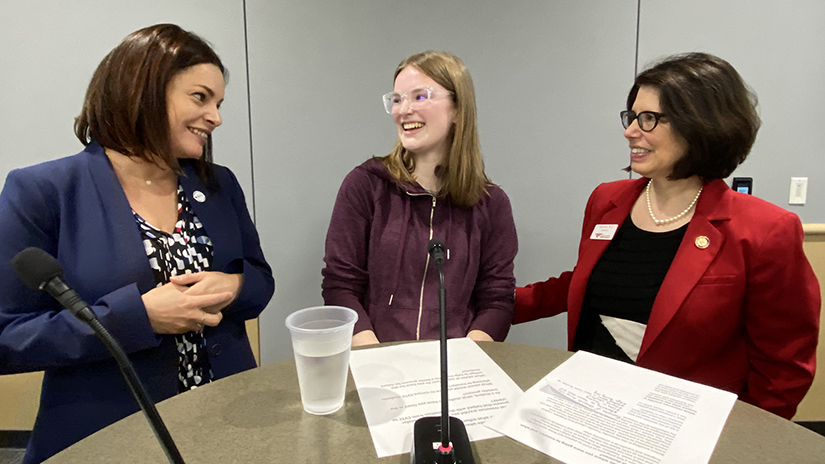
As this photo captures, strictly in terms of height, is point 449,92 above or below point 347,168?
above

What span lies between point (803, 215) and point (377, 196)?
1923mm

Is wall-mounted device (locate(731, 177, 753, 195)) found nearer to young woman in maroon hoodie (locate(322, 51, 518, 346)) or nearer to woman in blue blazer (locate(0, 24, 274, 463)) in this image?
young woman in maroon hoodie (locate(322, 51, 518, 346))

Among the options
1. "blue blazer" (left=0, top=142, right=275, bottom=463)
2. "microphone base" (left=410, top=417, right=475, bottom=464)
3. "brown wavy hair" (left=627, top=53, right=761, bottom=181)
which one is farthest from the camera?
"brown wavy hair" (left=627, top=53, right=761, bottom=181)

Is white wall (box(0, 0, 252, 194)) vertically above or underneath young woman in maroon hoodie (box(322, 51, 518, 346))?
above

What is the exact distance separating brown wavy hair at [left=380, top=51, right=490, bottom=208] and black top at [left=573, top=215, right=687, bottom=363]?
464 millimetres

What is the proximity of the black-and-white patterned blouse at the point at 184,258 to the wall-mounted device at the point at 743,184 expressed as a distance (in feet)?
7.00

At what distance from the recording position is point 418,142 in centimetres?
151

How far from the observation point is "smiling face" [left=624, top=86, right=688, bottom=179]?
4.08 ft

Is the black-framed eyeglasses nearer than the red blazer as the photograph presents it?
No

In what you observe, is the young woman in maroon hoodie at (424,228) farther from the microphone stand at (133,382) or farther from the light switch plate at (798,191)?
the light switch plate at (798,191)

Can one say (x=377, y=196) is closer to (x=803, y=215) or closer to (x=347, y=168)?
(x=347, y=168)

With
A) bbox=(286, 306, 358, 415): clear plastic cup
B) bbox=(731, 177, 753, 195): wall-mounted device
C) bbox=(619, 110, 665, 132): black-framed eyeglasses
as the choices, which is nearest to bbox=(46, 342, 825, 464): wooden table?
bbox=(286, 306, 358, 415): clear plastic cup

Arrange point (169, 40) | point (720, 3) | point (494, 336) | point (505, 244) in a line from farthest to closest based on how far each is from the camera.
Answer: point (720, 3)
point (505, 244)
point (494, 336)
point (169, 40)

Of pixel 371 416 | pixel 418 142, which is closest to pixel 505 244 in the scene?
pixel 418 142
